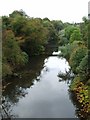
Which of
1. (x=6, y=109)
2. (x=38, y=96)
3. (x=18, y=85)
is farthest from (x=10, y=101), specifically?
(x=18, y=85)

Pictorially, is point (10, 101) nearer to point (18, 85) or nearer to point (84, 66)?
point (18, 85)

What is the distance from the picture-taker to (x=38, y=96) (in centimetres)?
2561

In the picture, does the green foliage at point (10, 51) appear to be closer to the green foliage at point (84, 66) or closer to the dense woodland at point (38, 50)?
the dense woodland at point (38, 50)

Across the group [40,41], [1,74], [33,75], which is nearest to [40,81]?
[33,75]

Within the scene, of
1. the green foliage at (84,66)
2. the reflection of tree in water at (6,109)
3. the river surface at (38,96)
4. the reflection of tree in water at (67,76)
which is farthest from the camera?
the reflection of tree in water at (67,76)

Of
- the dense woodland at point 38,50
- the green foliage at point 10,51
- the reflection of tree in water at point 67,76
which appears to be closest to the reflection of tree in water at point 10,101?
the dense woodland at point 38,50

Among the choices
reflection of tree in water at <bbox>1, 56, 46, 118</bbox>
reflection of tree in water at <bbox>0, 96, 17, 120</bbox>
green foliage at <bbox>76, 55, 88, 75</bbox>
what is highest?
green foliage at <bbox>76, 55, 88, 75</bbox>

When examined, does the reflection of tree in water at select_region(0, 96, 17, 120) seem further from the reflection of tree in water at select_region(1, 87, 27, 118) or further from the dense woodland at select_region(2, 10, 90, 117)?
the dense woodland at select_region(2, 10, 90, 117)

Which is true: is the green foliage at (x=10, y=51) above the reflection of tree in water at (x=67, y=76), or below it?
above

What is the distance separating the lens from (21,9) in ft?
238

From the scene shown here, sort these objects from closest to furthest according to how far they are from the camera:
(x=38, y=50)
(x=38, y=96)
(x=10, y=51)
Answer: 1. (x=38, y=96)
2. (x=10, y=51)
3. (x=38, y=50)

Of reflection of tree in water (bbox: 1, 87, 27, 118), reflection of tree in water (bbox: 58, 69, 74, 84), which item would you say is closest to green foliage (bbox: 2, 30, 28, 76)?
reflection of tree in water (bbox: 1, 87, 27, 118)

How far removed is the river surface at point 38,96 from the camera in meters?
21.1

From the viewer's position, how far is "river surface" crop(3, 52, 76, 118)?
2112 cm
